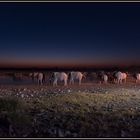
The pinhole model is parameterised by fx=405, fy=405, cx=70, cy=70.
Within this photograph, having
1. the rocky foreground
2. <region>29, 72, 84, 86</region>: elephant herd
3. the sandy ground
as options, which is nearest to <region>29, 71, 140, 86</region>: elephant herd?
<region>29, 72, 84, 86</region>: elephant herd

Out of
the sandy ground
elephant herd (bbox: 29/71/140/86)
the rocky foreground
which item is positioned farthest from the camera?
elephant herd (bbox: 29/71/140/86)

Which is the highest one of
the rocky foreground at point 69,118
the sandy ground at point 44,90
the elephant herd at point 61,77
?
the elephant herd at point 61,77

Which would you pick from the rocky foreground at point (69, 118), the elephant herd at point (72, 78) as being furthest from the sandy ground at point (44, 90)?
the elephant herd at point (72, 78)

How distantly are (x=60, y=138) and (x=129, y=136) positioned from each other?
244cm

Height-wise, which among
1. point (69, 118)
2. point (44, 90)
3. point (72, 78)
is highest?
point (72, 78)

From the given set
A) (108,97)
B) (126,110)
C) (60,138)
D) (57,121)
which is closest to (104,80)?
(108,97)

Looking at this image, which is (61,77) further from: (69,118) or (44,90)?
(69,118)

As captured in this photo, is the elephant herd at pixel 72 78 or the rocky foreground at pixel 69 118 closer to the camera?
the rocky foreground at pixel 69 118

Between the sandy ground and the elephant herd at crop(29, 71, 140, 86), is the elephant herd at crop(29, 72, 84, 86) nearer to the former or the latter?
the elephant herd at crop(29, 71, 140, 86)

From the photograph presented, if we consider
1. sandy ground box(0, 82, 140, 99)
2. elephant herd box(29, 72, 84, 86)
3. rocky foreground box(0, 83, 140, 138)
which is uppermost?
elephant herd box(29, 72, 84, 86)

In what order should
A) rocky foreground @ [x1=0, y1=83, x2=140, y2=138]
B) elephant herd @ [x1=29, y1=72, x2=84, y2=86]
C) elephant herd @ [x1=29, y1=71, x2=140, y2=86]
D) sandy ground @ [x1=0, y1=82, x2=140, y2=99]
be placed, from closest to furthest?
rocky foreground @ [x1=0, y1=83, x2=140, y2=138], sandy ground @ [x1=0, y1=82, x2=140, y2=99], elephant herd @ [x1=29, y1=72, x2=84, y2=86], elephant herd @ [x1=29, y1=71, x2=140, y2=86]

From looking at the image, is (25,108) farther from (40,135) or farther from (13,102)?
(40,135)

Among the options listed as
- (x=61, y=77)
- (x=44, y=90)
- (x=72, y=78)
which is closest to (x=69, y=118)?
(x=44, y=90)

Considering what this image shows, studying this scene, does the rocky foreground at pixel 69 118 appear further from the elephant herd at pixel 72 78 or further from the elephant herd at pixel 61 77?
the elephant herd at pixel 72 78
